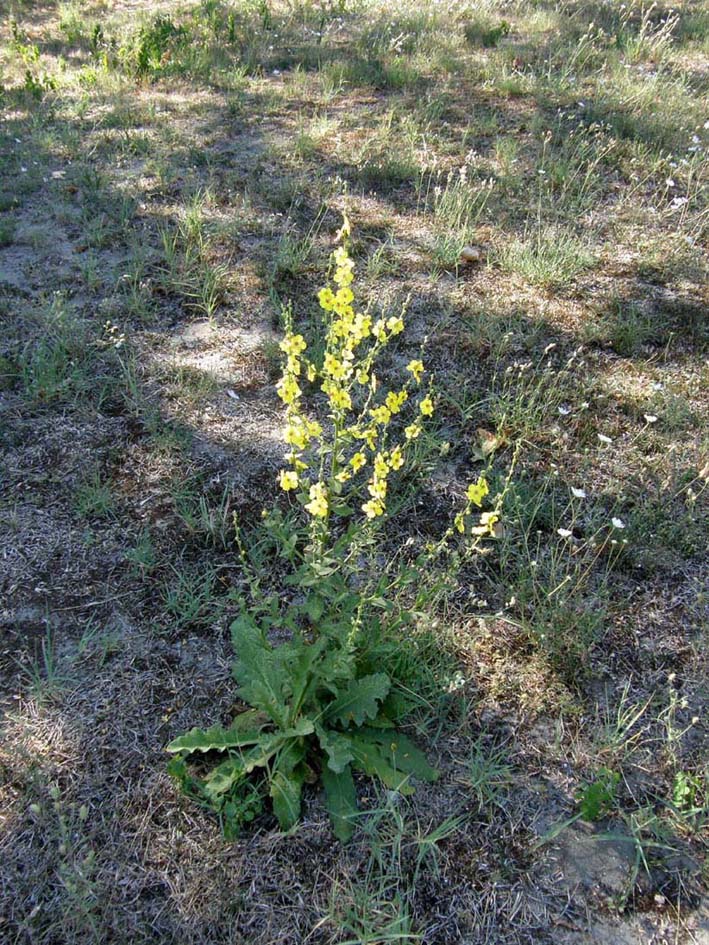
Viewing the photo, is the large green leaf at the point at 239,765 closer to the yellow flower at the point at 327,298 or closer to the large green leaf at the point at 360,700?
the large green leaf at the point at 360,700

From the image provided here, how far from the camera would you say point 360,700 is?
213 centimetres

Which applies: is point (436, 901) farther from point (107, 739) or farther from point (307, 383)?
point (307, 383)

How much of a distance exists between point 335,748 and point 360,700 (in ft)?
0.57

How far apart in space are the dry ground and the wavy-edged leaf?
210mm

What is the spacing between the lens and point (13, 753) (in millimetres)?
2125

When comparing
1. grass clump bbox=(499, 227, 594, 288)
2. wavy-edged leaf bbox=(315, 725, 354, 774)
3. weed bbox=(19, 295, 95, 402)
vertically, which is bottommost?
wavy-edged leaf bbox=(315, 725, 354, 774)

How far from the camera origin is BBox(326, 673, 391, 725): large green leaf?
2.12 m

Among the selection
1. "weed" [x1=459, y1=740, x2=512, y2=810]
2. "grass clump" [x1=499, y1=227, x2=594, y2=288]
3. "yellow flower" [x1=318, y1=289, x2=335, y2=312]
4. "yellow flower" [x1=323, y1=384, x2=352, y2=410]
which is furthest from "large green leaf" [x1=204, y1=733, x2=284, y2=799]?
"grass clump" [x1=499, y1=227, x2=594, y2=288]

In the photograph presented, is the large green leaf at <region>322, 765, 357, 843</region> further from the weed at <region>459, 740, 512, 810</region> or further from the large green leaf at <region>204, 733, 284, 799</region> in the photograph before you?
the weed at <region>459, 740, 512, 810</region>

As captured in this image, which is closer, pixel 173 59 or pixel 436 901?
pixel 436 901

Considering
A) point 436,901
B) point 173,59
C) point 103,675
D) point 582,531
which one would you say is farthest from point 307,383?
point 173,59

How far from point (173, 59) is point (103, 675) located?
19.9ft

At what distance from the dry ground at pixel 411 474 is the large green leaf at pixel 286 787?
0.07 meters

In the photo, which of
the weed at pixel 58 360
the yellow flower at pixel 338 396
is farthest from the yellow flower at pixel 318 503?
the weed at pixel 58 360
